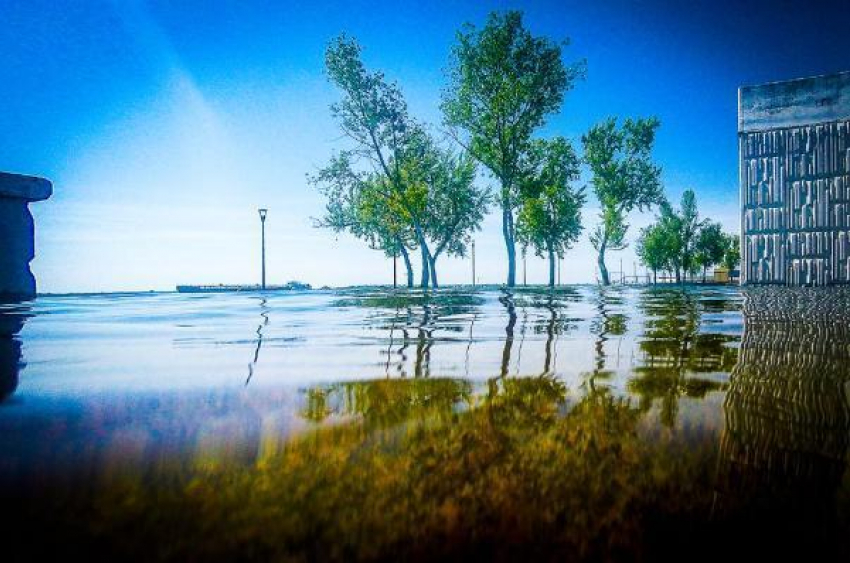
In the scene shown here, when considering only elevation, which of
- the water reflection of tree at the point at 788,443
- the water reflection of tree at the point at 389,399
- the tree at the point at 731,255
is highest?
the tree at the point at 731,255

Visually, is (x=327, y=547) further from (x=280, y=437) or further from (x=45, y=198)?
(x=45, y=198)

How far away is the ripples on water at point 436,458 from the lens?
62 centimetres

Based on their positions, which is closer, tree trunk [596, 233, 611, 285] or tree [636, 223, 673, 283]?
tree trunk [596, 233, 611, 285]

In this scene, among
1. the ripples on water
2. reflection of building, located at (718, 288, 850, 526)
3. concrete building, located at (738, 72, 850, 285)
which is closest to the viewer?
the ripples on water

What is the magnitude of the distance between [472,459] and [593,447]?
0.85ft

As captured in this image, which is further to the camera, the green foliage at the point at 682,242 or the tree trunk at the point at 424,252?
the green foliage at the point at 682,242

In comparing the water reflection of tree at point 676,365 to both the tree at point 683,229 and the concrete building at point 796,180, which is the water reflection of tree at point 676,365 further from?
the tree at point 683,229

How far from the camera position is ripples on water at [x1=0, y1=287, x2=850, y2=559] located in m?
0.62

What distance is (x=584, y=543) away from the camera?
0.61 m

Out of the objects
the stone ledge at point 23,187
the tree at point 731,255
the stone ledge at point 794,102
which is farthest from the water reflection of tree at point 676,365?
the tree at point 731,255

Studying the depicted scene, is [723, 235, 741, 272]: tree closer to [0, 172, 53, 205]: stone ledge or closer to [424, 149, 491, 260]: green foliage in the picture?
[424, 149, 491, 260]: green foliage

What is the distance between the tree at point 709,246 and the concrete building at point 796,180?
147 feet

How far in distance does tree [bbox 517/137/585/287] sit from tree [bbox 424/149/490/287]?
4.49 metres

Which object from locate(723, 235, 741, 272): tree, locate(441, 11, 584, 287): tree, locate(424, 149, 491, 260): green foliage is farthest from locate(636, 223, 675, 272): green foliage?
locate(441, 11, 584, 287): tree
